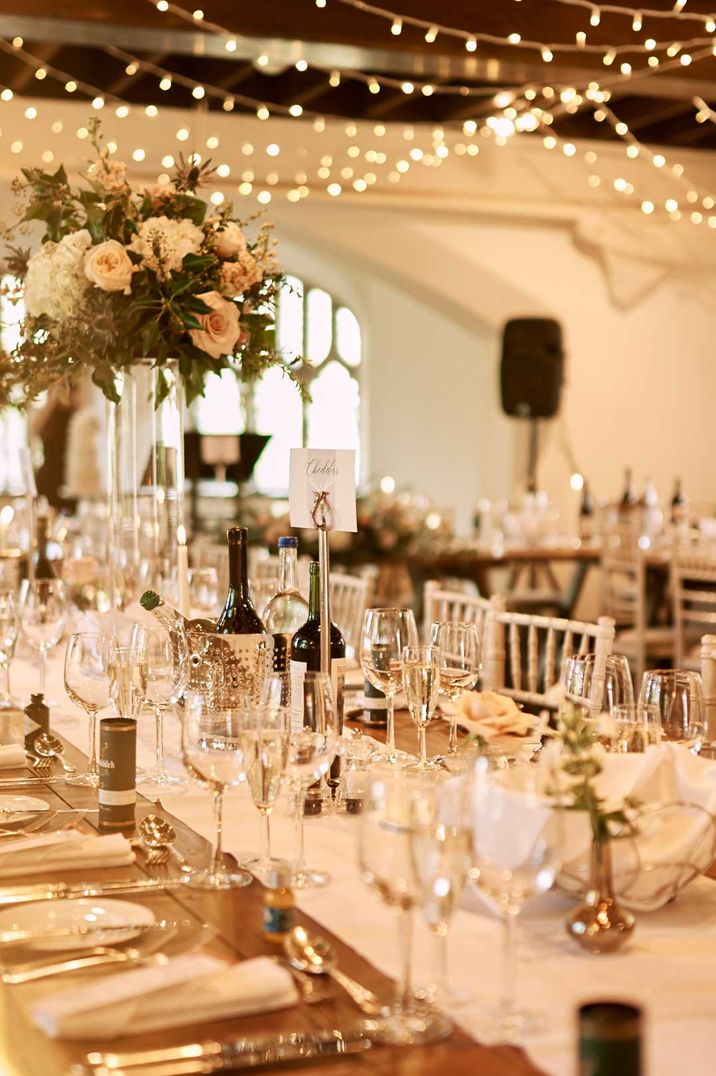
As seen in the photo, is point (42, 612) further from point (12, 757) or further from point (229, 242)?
point (229, 242)

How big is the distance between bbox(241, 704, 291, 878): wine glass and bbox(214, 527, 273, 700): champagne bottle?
62cm

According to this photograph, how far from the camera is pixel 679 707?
191cm

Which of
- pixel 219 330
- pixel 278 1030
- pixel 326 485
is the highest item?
pixel 219 330

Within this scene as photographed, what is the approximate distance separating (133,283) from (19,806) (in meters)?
1.05

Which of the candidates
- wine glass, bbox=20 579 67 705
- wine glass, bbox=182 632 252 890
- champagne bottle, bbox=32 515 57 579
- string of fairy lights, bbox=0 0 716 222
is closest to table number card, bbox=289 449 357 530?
wine glass, bbox=182 632 252 890

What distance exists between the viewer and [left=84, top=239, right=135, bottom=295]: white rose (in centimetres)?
256

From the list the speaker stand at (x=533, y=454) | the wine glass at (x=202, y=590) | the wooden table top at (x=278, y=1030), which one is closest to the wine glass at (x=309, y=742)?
the wooden table top at (x=278, y=1030)

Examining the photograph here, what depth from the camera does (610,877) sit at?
4.71ft

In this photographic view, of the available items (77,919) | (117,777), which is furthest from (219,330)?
(77,919)

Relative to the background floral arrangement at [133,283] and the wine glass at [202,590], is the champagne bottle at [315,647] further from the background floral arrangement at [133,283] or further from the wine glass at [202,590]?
the wine glass at [202,590]

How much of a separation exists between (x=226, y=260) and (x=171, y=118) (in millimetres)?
6387

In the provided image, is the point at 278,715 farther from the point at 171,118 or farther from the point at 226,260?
the point at 171,118

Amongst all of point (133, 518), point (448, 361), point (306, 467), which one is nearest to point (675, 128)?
point (448, 361)

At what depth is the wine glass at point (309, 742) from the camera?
5.24 ft
